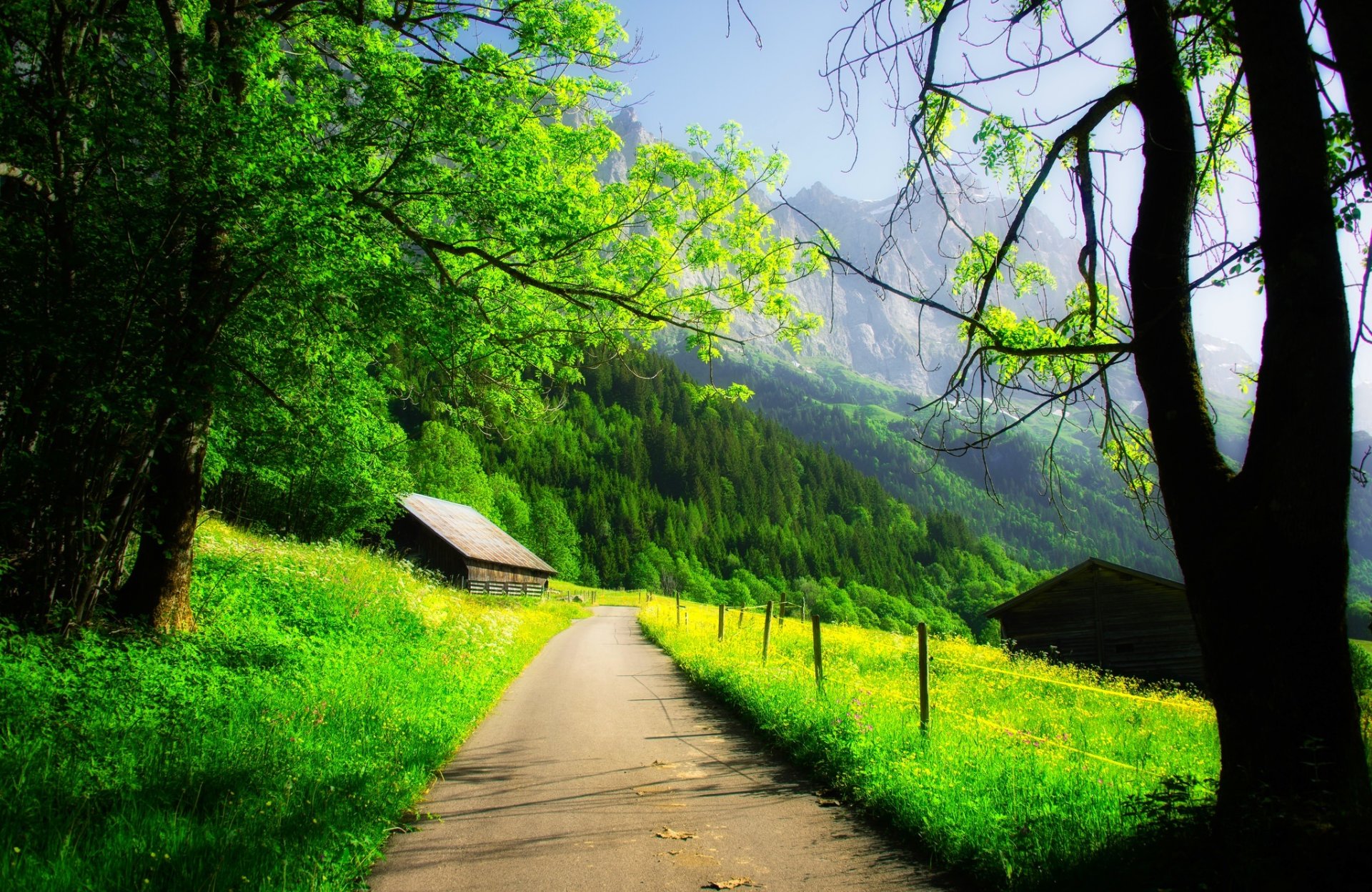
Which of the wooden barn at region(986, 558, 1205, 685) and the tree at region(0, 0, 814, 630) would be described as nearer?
the tree at region(0, 0, 814, 630)

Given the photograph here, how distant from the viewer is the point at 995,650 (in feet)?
79.7

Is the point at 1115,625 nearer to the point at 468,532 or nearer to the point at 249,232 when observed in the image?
the point at 468,532

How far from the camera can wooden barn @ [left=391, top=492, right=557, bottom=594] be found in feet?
124

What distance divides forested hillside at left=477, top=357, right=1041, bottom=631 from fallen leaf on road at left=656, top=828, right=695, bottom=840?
9586 centimetres

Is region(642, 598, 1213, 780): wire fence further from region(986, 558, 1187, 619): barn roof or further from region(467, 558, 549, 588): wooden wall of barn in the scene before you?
region(467, 558, 549, 588): wooden wall of barn

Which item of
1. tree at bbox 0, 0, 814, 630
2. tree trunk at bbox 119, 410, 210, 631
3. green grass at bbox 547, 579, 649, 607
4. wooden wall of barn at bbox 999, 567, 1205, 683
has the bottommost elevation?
green grass at bbox 547, 579, 649, 607

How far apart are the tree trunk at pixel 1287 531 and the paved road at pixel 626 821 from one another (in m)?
2.04

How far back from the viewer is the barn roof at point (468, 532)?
1491 inches

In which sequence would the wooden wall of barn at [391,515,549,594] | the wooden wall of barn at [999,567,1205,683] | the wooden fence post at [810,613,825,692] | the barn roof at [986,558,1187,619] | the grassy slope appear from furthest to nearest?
the wooden wall of barn at [391,515,549,594]
the barn roof at [986,558,1187,619]
the wooden wall of barn at [999,567,1205,683]
the wooden fence post at [810,613,825,692]
the grassy slope

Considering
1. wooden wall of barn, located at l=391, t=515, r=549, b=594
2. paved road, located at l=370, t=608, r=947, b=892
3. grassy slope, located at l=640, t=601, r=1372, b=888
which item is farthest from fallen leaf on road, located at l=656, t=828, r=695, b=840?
wooden wall of barn, located at l=391, t=515, r=549, b=594

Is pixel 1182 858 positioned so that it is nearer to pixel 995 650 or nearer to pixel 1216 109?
pixel 1216 109

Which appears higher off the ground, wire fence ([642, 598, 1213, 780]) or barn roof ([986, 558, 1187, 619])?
barn roof ([986, 558, 1187, 619])

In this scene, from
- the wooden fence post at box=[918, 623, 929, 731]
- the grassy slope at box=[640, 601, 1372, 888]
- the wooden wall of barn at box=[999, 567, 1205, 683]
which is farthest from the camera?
the wooden wall of barn at box=[999, 567, 1205, 683]

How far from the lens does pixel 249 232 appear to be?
22.8 feet
